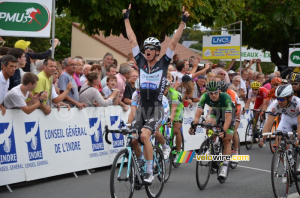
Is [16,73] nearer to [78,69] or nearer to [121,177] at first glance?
[78,69]

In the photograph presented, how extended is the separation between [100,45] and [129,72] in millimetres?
46754

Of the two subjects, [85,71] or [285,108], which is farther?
[85,71]

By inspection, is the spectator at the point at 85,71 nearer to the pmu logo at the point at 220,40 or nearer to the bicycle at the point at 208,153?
the bicycle at the point at 208,153

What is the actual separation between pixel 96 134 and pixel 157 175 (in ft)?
9.90

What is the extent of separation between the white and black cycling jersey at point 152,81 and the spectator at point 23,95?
1.86 m

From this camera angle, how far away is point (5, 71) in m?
9.20

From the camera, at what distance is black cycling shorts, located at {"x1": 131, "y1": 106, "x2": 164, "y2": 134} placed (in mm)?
8375

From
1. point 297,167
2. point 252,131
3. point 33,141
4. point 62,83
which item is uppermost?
point 62,83

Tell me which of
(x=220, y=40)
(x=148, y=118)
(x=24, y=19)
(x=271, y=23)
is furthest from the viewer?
(x=271, y=23)

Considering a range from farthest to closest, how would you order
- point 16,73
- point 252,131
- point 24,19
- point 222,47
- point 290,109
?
point 222,47 < point 252,131 < point 24,19 < point 16,73 < point 290,109

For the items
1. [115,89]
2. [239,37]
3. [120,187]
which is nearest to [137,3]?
[115,89]

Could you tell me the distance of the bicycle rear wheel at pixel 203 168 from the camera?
961 cm

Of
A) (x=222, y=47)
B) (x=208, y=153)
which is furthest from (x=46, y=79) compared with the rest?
→ (x=222, y=47)

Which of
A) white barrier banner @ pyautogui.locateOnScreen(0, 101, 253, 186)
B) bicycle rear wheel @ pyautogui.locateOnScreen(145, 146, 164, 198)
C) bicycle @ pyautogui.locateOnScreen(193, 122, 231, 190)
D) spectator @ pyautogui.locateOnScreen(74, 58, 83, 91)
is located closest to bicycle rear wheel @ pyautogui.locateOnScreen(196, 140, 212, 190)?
bicycle @ pyautogui.locateOnScreen(193, 122, 231, 190)
